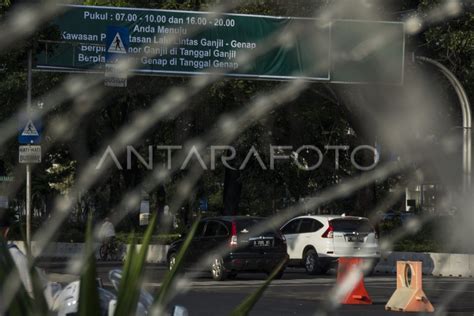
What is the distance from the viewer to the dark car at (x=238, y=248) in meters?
27.2

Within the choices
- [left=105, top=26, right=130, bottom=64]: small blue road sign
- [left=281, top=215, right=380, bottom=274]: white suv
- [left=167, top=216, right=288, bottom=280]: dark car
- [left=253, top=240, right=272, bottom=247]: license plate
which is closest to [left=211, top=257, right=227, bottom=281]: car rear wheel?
[left=167, top=216, right=288, bottom=280]: dark car

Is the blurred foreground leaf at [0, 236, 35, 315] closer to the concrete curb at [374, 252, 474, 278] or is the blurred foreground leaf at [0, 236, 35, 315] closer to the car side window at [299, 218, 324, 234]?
the concrete curb at [374, 252, 474, 278]

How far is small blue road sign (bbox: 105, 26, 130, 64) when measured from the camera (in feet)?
99.0

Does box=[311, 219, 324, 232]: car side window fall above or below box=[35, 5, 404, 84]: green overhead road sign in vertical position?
below

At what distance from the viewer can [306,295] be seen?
2222cm

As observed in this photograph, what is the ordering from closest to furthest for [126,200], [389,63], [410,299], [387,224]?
1. [410,299]
2. [389,63]
3. [387,224]
4. [126,200]

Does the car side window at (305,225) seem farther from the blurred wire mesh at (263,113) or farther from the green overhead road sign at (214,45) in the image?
the green overhead road sign at (214,45)

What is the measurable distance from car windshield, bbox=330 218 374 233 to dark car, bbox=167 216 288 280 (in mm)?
3599

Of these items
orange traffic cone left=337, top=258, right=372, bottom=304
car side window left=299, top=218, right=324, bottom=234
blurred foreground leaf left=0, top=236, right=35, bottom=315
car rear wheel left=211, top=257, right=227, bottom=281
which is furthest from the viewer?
car side window left=299, top=218, right=324, bottom=234

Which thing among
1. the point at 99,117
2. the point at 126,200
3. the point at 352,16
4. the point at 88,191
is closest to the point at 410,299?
the point at 352,16

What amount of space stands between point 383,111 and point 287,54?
698cm

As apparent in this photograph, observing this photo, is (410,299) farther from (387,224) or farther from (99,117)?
(99,117)

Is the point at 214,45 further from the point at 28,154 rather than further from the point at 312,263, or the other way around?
the point at 28,154

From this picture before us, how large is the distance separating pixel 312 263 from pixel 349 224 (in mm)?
1413
